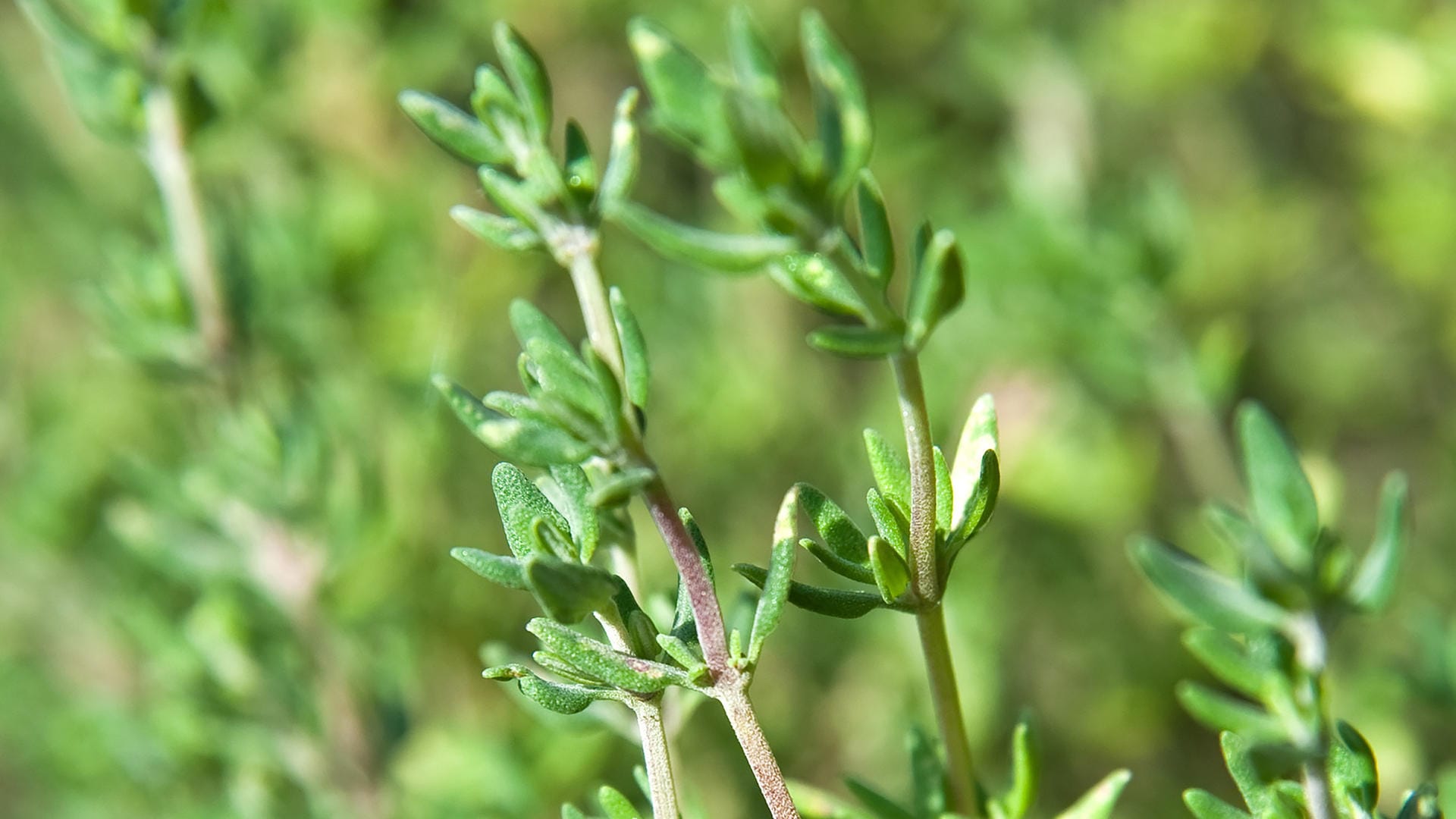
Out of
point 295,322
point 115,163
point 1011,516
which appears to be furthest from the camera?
point 115,163

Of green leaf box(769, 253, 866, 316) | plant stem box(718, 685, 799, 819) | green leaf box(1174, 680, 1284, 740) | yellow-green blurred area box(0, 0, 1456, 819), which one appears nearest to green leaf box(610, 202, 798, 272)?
green leaf box(769, 253, 866, 316)

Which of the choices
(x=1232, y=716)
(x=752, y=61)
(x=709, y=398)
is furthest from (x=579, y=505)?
(x=709, y=398)

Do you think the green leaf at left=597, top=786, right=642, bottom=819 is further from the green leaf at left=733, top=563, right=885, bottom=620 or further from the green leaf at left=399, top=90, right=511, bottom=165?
the green leaf at left=399, top=90, right=511, bottom=165

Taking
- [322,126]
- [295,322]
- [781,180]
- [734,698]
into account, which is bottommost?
[734,698]

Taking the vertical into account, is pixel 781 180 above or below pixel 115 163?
below

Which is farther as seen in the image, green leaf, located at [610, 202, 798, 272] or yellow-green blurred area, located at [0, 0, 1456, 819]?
yellow-green blurred area, located at [0, 0, 1456, 819]

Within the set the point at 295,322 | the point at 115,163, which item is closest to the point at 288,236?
the point at 295,322

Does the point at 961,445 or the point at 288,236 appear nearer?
the point at 961,445

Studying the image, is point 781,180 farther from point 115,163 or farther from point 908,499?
point 115,163
